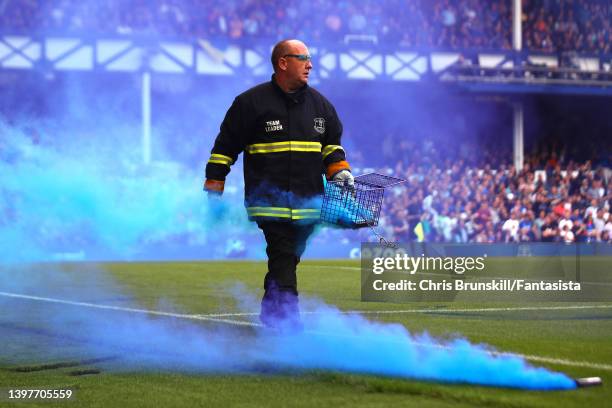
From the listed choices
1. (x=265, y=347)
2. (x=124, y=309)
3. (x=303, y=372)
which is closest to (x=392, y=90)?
(x=124, y=309)

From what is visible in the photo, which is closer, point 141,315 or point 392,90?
point 141,315

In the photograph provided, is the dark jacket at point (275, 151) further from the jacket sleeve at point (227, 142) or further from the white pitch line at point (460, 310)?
the white pitch line at point (460, 310)

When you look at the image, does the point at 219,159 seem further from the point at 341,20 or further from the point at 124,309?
the point at 341,20

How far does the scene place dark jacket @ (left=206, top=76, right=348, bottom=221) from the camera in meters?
6.25

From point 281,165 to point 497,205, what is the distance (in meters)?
19.2

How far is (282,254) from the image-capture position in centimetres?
630

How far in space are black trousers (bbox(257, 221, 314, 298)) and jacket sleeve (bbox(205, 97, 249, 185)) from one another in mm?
392

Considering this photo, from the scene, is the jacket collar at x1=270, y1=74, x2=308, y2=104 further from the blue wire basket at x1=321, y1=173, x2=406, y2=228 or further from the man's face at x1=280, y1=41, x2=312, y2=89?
the blue wire basket at x1=321, y1=173, x2=406, y2=228

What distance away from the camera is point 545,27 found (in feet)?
94.0

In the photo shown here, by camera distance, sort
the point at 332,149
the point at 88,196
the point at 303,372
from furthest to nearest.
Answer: the point at 88,196 → the point at 332,149 → the point at 303,372

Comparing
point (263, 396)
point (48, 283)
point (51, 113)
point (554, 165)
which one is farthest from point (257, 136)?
point (554, 165)

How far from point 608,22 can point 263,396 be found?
25715 mm

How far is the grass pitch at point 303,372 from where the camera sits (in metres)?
4.53

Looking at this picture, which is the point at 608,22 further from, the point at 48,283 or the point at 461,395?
the point at 461,395
